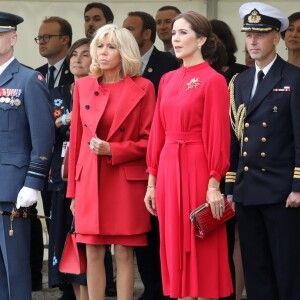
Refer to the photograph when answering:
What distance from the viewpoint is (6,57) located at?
274 inches

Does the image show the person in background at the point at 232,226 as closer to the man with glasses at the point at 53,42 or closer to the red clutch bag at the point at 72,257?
the red clutch bag at the point at 72,257

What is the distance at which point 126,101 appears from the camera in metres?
7.02

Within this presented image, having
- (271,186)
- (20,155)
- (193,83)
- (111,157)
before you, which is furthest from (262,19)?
(20,155)

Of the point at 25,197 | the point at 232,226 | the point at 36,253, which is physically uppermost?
the point at 25,197

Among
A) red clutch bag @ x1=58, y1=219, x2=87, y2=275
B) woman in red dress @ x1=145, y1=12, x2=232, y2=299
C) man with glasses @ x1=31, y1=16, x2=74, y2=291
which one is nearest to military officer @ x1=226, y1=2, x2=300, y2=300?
woman in red dress @ x1=145, y1=12, x2=232, y2=299

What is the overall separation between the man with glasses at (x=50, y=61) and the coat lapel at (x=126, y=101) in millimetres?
1556

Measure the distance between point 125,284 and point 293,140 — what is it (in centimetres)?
136

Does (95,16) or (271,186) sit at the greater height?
(95,16)

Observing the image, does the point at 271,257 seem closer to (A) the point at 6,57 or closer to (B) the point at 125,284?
(B) the point at 125,284

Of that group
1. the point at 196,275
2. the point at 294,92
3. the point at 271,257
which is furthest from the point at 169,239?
the point at 294,92

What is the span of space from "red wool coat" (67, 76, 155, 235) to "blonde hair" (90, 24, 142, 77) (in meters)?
0.06

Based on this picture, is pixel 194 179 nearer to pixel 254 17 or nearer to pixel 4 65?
pixel 254 17

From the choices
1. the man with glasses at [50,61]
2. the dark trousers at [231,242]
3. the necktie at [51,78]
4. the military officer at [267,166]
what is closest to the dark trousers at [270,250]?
the military officer at [267,166]

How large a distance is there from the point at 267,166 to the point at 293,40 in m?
1.78
